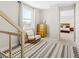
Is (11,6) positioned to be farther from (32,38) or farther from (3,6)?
(32,38)

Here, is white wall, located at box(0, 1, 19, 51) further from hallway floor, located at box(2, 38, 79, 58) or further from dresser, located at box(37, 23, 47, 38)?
dresser, located at box(37, 23, 47, 38)

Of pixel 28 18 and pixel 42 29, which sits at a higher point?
pixel 28 18

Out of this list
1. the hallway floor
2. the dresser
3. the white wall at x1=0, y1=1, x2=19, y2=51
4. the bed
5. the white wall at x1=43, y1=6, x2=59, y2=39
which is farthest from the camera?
the bed

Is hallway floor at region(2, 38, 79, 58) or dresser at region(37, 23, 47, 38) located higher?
dresser at region(37, 23, 47, 38)

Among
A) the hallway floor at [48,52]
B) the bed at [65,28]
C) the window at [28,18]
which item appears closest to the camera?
the hallway floor at [48,52]

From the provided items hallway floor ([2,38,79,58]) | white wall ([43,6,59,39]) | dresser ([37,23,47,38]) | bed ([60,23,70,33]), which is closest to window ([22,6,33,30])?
dresser ([37,23,47,38])

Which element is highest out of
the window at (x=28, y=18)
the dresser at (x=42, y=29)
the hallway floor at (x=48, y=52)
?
the window at (x=28, y=18)

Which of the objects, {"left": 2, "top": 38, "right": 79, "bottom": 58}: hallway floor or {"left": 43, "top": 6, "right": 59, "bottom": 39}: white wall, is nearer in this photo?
{"left": 2, "top": 38, "right": 79, "bottom": 58}: hallway floor

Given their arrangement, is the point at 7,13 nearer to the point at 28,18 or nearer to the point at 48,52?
the point at 48,52

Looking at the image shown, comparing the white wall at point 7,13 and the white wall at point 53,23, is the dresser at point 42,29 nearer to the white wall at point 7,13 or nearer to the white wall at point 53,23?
the white wall at point 53,23

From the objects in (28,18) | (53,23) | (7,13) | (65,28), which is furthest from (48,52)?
(65,28)

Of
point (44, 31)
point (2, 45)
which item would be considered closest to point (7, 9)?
point (2, 45)

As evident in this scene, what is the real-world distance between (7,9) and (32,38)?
220cm

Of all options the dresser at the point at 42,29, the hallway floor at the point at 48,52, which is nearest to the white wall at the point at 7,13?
the hallway floor at the point at 48,52
